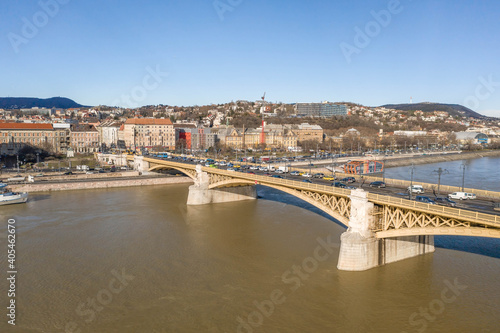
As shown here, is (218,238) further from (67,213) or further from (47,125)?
(47,125)

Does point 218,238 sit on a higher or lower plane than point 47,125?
lower

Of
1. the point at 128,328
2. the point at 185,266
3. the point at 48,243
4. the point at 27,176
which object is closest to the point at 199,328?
the point at 128,328

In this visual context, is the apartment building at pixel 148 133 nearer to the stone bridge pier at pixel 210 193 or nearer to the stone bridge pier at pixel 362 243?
the stone bridge pier at pixel 210 193

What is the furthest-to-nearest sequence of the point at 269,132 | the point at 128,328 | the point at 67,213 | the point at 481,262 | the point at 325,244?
1. the point at 269,132
2. the point at 67,213
3. the point at 325,244
4. the point at 481,262
5. the point at 128,328

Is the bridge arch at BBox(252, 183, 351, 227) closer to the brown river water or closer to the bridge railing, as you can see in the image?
the bridge railing

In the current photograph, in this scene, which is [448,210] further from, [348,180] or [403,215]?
[348,180]

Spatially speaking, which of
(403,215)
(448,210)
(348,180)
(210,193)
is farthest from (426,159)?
(448,210)
